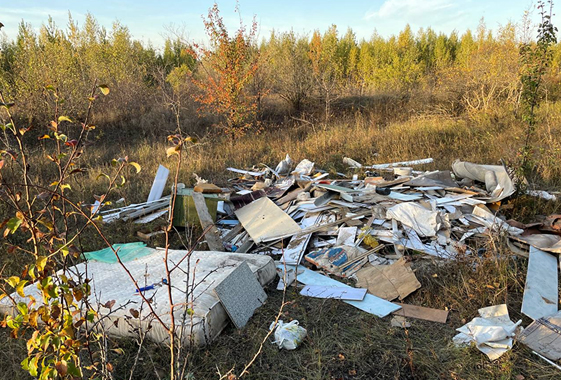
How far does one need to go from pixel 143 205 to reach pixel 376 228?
12.6 ft

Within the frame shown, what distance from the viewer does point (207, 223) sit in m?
5.21

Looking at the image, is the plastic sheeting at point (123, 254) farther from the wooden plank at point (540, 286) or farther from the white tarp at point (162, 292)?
the wooden plank at point (540, 286)

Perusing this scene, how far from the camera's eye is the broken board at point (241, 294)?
3100mm

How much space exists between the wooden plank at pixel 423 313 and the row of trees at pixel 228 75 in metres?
8.49

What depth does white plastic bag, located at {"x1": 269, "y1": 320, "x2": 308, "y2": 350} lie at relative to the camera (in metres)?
2.86

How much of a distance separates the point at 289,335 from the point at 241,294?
0.62m

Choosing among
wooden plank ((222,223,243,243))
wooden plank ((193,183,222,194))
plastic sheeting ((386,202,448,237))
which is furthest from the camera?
wooden plank ((193,183,222,194))

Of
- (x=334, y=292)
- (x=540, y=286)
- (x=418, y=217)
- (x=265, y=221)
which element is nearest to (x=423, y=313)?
(x=334, y=292)

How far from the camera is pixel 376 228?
486cm

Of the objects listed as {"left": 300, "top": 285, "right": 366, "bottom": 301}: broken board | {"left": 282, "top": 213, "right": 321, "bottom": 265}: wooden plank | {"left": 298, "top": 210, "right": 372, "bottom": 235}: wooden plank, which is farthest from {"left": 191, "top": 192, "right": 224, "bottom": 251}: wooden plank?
{"left": 300, "top": 285, "right": 366, "bottom": 301}: broken board

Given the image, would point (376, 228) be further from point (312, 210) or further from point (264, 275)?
point (264, 275)

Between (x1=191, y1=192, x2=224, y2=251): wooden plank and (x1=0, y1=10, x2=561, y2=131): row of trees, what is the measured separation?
17.8 feet

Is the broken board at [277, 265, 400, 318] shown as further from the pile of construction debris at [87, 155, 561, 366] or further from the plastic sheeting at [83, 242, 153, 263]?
the plastic sheeting at [83, 242, 153, 263]

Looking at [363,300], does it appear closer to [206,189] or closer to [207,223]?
[207,223]
